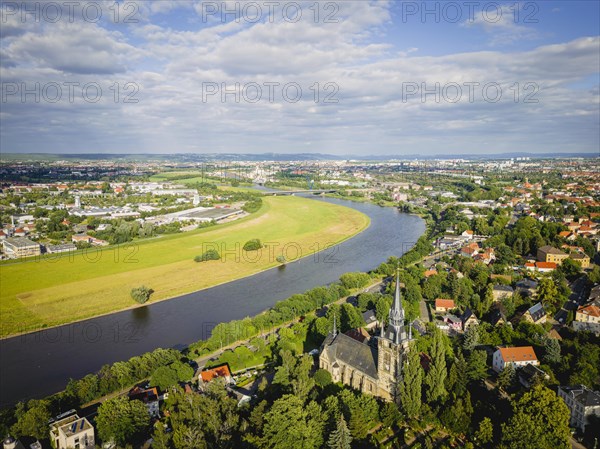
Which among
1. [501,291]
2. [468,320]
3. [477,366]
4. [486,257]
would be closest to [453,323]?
[468,320]

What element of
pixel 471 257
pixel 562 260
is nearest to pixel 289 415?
pixel 471 257

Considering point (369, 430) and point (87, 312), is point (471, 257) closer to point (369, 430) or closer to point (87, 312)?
point (369, 430)

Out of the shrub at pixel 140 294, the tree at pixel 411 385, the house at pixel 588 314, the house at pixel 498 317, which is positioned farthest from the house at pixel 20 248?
the house at pixel 588 314

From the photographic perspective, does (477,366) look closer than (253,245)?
Yes

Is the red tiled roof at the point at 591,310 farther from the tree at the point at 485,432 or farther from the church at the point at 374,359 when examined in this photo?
the church at the point at 374,359

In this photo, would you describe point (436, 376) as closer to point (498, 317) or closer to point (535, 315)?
point (498, 317)

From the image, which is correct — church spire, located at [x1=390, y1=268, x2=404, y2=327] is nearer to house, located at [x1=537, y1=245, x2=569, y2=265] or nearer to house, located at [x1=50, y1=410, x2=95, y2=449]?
house, located at [x1=50, y1=410, x2=95, y2=449]
